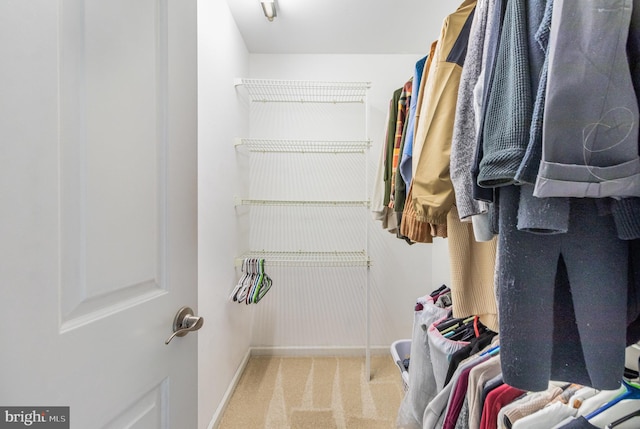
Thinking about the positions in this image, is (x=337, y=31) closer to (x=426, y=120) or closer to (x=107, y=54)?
(x=426, y=120)

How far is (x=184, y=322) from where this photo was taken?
28.2 inches

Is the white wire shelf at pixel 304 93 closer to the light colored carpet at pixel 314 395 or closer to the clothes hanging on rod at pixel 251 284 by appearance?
the clothes hanging on rod at pixel 251 284

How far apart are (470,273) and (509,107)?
0.52 metres

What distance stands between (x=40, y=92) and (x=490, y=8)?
934mm

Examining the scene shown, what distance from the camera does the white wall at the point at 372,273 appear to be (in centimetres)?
218

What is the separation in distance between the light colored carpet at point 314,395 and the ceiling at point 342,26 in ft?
8.23


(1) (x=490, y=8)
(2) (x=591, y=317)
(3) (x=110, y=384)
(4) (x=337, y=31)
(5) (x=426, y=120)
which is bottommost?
(3) (x=110, y=384)

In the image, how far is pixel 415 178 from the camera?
82 centimetres

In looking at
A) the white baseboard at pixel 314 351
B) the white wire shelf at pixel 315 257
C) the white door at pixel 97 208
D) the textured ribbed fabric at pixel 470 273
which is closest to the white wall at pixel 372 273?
the white baseboard at pixel 314 351

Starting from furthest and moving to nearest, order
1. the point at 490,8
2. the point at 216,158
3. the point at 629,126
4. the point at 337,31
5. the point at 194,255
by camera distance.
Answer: the point at 337,31 → the point at 216,158 → the point at 194,255 → the point at 490,8 → the point at 629,126

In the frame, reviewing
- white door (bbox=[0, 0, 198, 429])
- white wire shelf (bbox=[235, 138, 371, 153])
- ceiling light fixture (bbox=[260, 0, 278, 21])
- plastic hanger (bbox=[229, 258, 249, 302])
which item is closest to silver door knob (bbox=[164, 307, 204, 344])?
white door (bbox=[0, 0, 198, 429])

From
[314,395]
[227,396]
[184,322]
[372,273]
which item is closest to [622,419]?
[184,322]

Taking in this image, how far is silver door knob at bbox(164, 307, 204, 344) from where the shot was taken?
697mm

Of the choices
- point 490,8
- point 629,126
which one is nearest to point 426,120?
point 490,8
